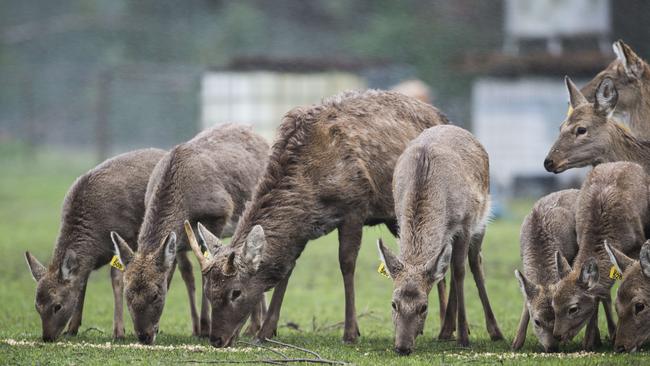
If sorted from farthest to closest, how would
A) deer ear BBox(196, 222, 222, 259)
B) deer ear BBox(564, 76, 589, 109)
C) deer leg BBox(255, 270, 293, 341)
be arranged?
deer ear BBox(564, 76, 589, 109) < deer leg BBox(255, 270, 293, 341) < deer ear BBox(196, 222, 222, 259)

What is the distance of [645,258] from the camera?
9.21 m

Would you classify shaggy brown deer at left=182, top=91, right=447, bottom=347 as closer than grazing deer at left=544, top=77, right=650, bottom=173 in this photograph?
Yes

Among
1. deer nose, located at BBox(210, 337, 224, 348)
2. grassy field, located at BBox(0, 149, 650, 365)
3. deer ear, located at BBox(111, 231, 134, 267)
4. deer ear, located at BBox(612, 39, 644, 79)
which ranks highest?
deer ear, located at BBox(612, 39, 644, 79)

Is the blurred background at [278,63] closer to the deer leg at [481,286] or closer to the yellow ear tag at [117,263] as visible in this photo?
the deer leg at [481,286]

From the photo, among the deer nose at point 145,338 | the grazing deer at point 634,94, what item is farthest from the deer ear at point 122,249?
the grazing deer at point 634,94

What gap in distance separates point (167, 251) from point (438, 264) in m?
2.49

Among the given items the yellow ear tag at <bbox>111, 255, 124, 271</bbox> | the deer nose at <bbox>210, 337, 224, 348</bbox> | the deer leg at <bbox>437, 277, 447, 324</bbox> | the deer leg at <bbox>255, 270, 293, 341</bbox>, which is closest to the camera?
the deer nose at <bbox>210, 337, 224, 348</bbox>

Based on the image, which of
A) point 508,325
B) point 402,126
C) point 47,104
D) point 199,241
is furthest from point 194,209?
point 47,104

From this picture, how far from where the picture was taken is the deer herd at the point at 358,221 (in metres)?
9.48

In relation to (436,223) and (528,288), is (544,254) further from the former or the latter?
(436,223)

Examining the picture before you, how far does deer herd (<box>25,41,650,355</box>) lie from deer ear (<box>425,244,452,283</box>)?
0.01 metres

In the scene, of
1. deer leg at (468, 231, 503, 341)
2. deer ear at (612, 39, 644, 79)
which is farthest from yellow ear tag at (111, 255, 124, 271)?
deer ear at (612, 39, 644, 79)

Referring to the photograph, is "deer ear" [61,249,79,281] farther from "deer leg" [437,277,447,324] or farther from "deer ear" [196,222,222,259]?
"deer leg" [437,277,447,324]

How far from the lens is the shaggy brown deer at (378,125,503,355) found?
9109 millimetres
